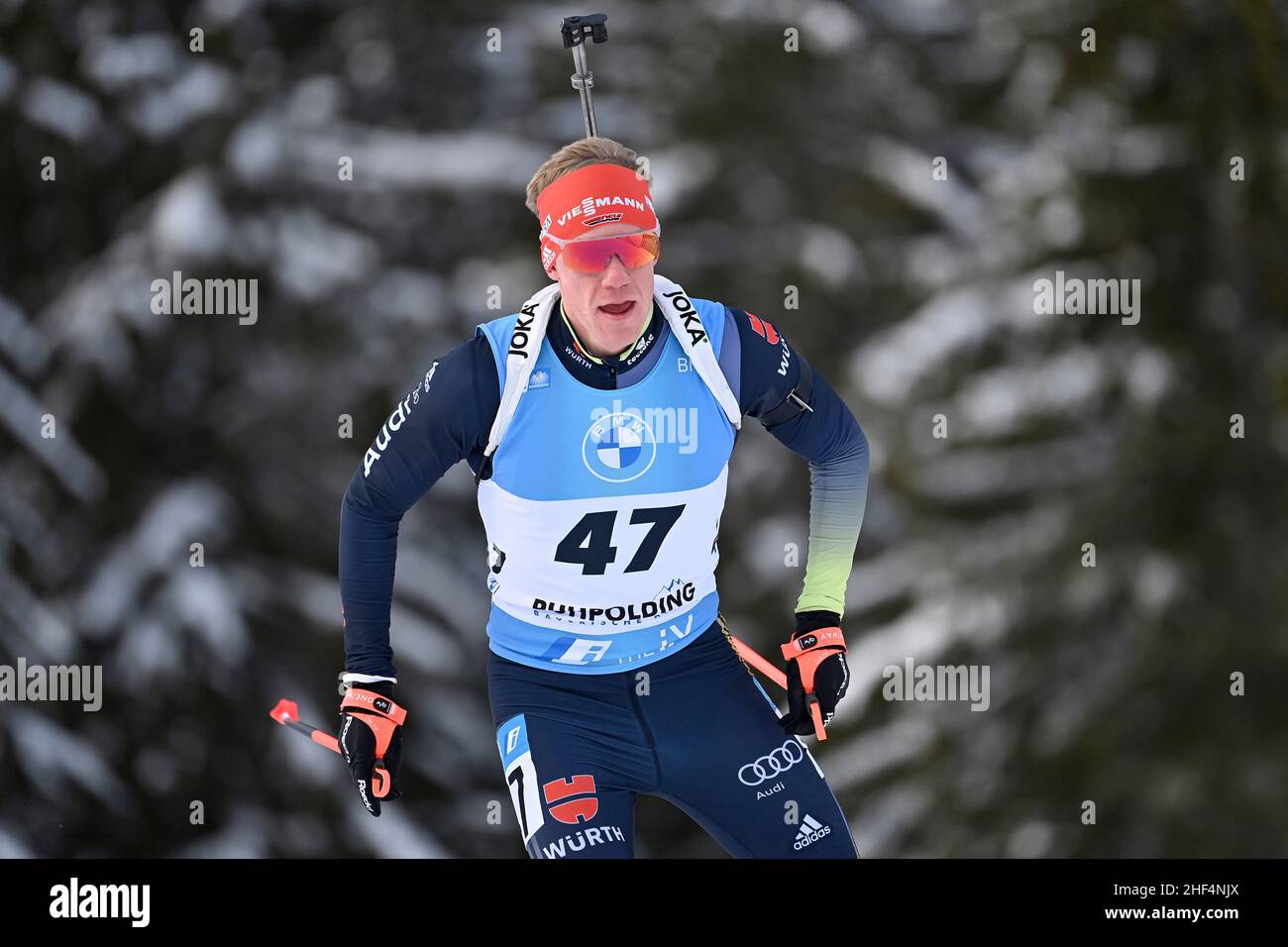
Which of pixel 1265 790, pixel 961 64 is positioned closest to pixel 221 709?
pixel 961 64

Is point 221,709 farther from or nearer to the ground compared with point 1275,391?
nearer to the ground

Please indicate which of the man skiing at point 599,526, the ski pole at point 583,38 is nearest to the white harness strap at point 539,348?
the man skiing at point 599,526

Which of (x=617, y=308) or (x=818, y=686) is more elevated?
(x=617, y=308)

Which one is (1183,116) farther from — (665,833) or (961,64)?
(665,833)

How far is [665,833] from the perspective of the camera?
4902mm

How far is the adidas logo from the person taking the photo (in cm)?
269

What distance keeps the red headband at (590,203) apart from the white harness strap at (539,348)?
0.40 ft

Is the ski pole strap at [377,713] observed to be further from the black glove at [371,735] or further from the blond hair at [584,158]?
the blond hair at [584,158]

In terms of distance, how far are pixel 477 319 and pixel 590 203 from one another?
216cm

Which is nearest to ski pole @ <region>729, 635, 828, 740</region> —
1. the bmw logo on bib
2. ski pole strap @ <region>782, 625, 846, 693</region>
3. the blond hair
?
ski pole strap @ <region>782, 625, 846, 693</region>

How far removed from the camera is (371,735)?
2688mm

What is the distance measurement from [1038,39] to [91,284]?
348cm

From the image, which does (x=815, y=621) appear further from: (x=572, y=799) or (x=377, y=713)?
(x=377, y=713)

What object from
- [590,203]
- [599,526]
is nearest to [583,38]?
[590,203]
